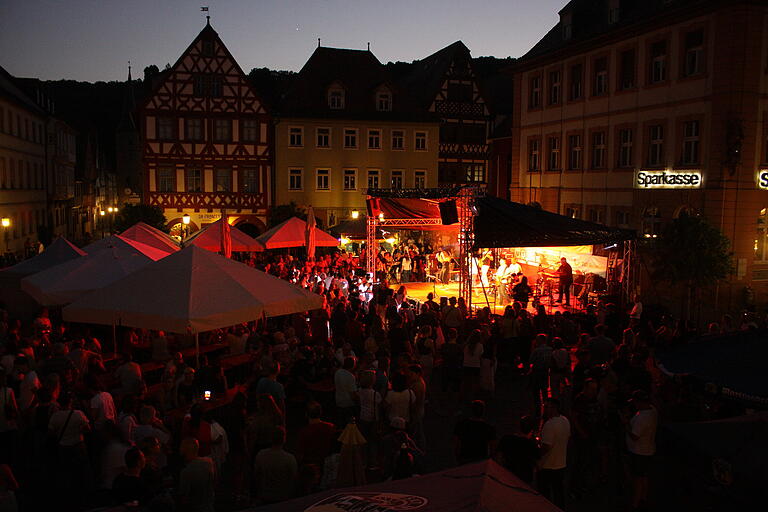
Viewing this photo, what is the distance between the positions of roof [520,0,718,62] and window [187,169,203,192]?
17.9 m

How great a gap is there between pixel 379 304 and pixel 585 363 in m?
7.07

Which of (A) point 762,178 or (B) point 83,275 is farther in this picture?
(A) point 762,178

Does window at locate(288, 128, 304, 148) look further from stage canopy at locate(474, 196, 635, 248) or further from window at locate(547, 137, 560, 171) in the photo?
stage canopy at locate(474, 196, 635, 248)

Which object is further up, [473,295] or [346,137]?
[346,137]

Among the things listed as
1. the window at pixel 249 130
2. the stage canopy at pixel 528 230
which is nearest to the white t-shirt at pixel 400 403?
the stage canopy at pixel 528 230

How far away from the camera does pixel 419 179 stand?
136 feet

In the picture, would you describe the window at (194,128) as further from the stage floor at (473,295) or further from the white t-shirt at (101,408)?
the white t-shirt at (101,408)

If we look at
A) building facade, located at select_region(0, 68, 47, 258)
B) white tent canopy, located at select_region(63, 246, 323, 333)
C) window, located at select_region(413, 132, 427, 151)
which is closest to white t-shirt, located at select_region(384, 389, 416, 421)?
white tent canopy, located at select_region(63, 246, 323, 333)

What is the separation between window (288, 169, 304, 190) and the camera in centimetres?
3922

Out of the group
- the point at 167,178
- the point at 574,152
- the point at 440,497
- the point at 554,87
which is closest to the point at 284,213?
the point at 167,178

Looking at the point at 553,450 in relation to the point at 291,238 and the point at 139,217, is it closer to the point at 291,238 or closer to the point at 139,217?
the point at 291,238

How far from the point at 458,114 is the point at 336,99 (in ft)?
27.3

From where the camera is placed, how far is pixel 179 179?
3744cm

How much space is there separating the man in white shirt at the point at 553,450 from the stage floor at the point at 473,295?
12.5 metres
